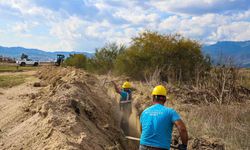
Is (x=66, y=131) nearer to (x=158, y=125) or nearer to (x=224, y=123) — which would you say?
(x=158, y=125)

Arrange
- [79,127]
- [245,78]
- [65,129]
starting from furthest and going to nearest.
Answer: [245,78] < [79,127] < [65,129]

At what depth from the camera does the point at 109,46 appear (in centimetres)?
5191

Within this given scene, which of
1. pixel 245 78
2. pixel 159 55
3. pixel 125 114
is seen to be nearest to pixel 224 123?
pixel 125 114

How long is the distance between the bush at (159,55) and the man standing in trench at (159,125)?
32.7 m

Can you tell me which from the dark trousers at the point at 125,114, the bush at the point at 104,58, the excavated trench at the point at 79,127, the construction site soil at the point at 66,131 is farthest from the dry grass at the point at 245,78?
the bush at the point at 104,58

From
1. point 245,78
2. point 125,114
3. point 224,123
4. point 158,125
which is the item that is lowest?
point 125,114

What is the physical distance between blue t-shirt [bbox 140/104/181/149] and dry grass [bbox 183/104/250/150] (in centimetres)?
469

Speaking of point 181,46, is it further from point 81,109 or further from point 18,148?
point 18,148

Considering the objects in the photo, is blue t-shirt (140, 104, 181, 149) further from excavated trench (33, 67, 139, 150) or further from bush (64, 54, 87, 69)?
bush (64, 54, 87, 69)

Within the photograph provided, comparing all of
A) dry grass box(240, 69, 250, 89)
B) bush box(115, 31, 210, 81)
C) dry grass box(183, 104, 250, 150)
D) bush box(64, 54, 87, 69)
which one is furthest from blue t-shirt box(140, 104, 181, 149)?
bush box(64, 54, 87, 69)

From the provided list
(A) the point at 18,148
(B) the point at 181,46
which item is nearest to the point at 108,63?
(B) the point at 181,46

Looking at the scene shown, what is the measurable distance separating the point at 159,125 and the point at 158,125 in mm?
19

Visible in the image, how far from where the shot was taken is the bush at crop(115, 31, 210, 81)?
4175 cm

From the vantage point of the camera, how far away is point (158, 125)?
787 cm
